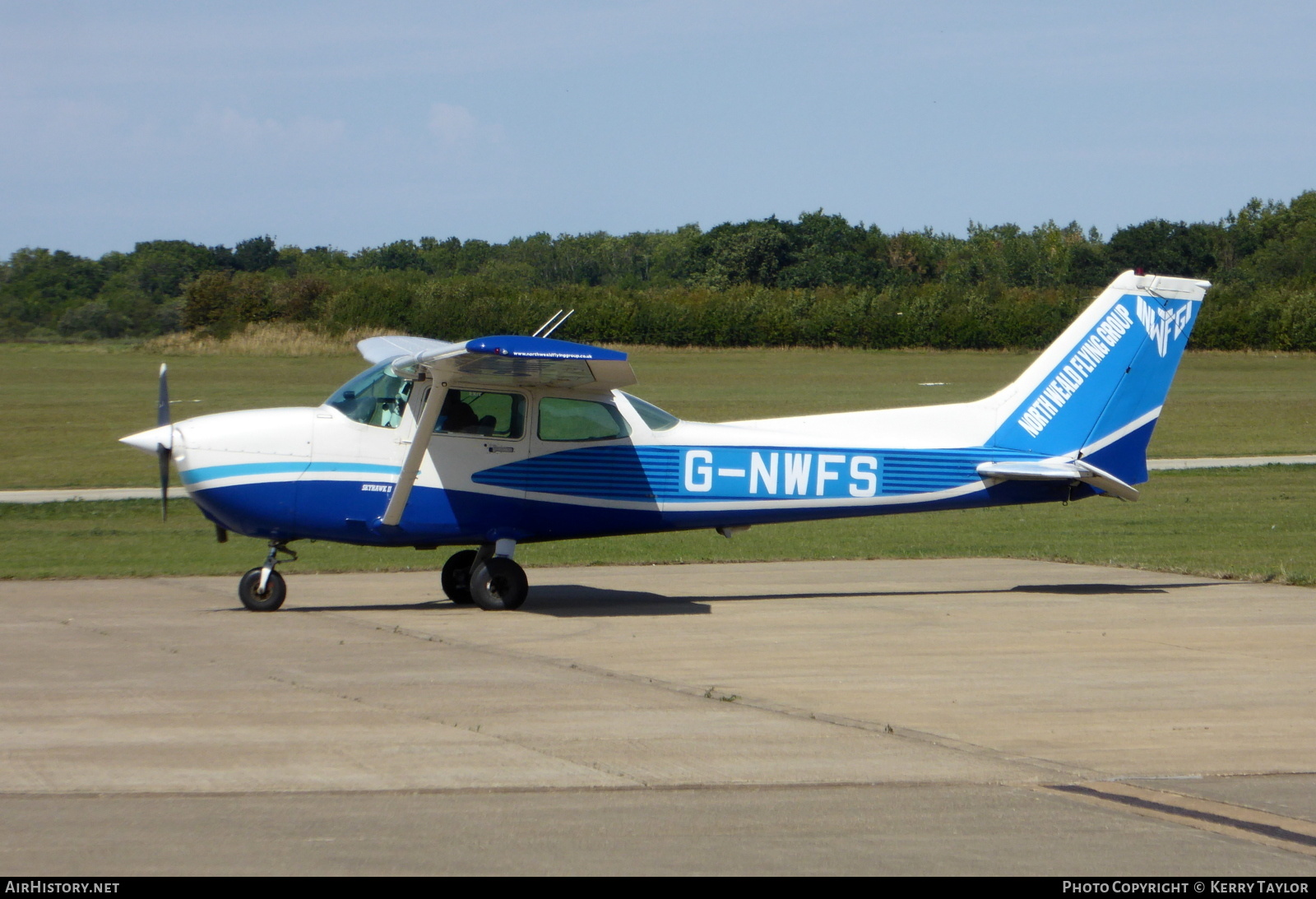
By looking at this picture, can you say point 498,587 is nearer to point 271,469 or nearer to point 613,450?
point 613,450

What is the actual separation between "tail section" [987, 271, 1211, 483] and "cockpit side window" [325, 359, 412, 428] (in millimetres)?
5913

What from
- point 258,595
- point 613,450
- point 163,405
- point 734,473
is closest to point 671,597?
point 734,473

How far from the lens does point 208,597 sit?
13.3 metres

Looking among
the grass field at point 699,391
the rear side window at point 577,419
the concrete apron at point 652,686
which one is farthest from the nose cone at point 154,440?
→ the grass field at point 699,391

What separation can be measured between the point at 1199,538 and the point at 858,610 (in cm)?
773

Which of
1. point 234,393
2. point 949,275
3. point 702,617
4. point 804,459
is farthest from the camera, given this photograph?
point 949,275

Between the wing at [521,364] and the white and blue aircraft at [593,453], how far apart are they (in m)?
0.03

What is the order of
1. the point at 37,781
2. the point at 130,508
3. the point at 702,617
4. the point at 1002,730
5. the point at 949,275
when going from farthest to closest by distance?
the point at 949,275 → the point at 130,508 → the point at 702,617 → the point at 1002,730 → the point at 37,781

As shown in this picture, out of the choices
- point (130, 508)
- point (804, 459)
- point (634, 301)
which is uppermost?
point (634, 301)

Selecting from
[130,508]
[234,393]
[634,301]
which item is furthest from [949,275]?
[130,508]

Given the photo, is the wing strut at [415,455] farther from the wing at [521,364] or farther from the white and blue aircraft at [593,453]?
the wing at [521,364]

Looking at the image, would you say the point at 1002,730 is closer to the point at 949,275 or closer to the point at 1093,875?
the point at 1093,875

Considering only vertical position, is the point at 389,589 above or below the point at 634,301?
below

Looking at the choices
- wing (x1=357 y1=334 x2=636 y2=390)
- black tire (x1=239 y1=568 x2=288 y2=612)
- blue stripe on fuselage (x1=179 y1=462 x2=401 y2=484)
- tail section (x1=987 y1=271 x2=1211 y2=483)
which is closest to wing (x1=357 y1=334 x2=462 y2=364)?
wing (x1=357 y1=334 x2=636 y2=390)
